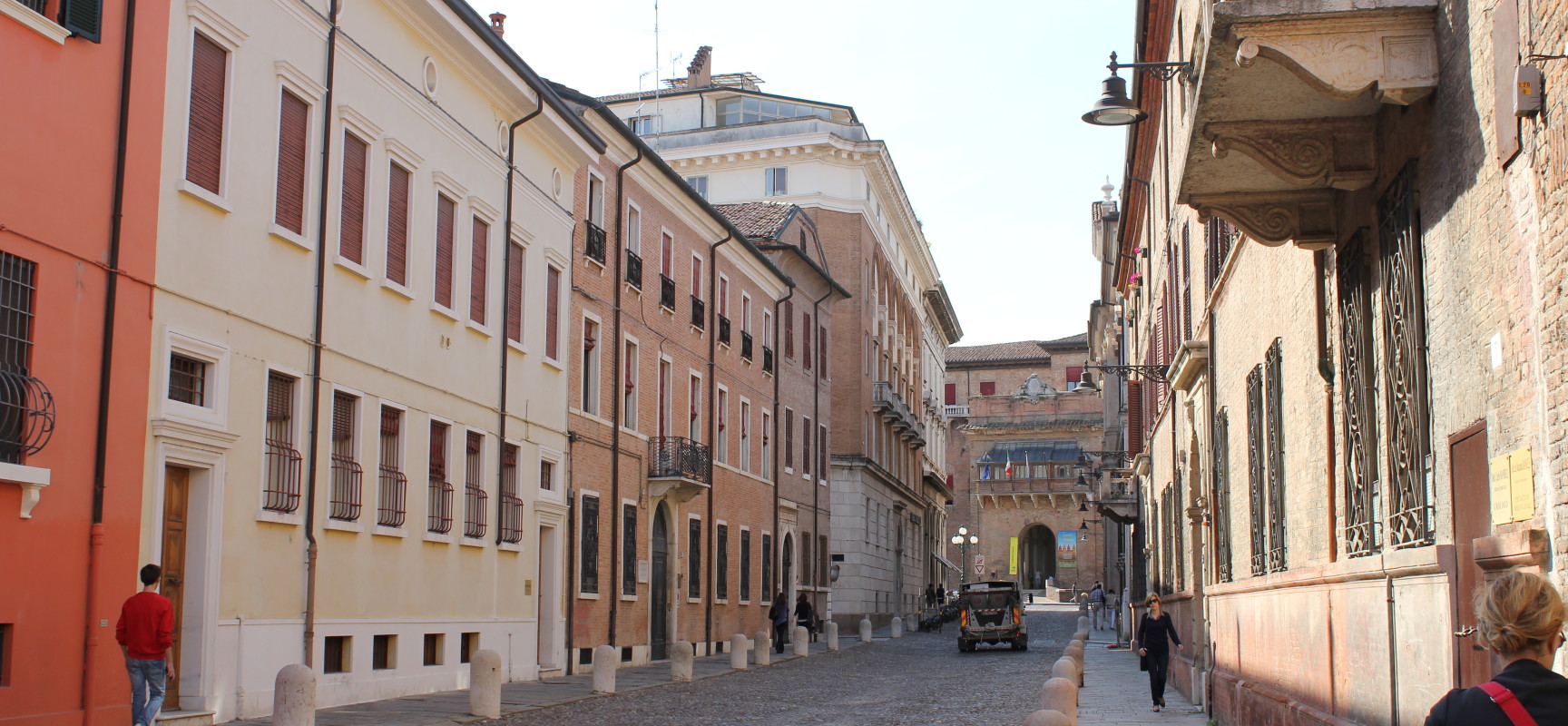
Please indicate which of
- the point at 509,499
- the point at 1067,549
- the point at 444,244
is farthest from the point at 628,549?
the point at 1067,549

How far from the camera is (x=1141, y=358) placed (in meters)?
35.1

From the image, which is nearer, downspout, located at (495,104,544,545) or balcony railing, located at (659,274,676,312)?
downspout, located at (495,104,544,545)

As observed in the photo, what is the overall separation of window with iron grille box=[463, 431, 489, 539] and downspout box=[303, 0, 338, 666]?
461 centimetres

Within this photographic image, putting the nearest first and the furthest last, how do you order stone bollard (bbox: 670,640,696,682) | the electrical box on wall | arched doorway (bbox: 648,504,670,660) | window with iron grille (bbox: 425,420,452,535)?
the electrical box on wall → window with iron grille (bbox: 425,420,452,535) → stone bollard (bbox: 670,640,696,682) → arched doorway (bbox: 648,504,670,660)

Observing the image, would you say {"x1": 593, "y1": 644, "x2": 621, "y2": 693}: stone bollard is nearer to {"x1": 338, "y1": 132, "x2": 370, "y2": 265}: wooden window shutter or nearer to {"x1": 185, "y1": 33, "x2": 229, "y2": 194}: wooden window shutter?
{"x1": 338, "y1": 132, "x2": 370, "y2": 265}: wooden window shutter

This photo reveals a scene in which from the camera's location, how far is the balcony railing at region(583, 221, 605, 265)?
27.2 m

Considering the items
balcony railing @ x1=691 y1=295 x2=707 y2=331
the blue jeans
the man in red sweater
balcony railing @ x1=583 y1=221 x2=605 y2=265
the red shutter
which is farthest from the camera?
balcony railing @ x1=691 y1=295 x2=707 y2=331

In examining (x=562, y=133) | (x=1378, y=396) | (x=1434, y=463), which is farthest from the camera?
(x=562, y=133)

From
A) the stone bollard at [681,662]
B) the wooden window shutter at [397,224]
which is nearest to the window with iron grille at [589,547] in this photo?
the stone bollard at [681,662]

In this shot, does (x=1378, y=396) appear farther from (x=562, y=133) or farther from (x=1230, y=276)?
(x=562, y=133)

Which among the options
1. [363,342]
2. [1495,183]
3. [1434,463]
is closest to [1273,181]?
[1434,463]

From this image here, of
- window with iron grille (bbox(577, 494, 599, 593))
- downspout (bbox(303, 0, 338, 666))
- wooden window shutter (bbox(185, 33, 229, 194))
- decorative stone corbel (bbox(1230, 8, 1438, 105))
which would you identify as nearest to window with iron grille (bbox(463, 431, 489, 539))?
window with iron grille (bbox(577, 494, 599, 593))

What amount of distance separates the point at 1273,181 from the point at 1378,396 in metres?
1.75

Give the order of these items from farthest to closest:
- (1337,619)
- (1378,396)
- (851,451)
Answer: (851,451) < (1337,619) < (1378,396)
